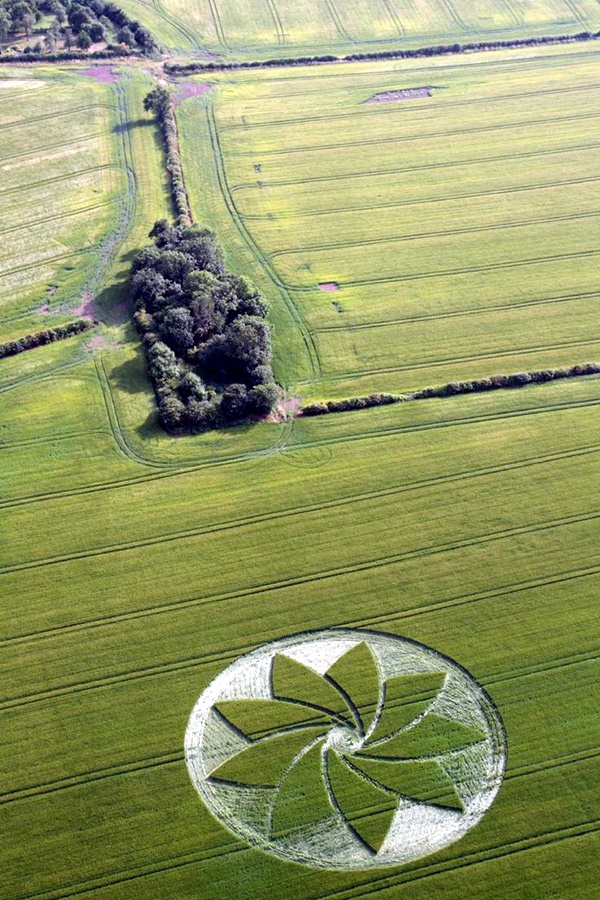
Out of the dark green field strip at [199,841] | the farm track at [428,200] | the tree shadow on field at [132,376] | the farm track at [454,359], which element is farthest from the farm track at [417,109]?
the dark green field strip at [199,841]

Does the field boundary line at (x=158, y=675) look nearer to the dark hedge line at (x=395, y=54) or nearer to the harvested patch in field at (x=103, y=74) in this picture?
the harvested patch in field at (x=103, y=74)

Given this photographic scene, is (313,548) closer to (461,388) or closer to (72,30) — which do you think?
(461,388)

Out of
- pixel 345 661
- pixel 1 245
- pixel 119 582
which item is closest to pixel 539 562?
pixel 345 661

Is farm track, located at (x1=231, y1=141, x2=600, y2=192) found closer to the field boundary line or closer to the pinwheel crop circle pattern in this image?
the pinwheel crop circle pattern

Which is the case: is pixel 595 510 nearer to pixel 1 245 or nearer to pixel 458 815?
pixel 458 815

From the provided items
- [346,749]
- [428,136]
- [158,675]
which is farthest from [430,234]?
[346,749]

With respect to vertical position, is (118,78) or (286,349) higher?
(118,78)
